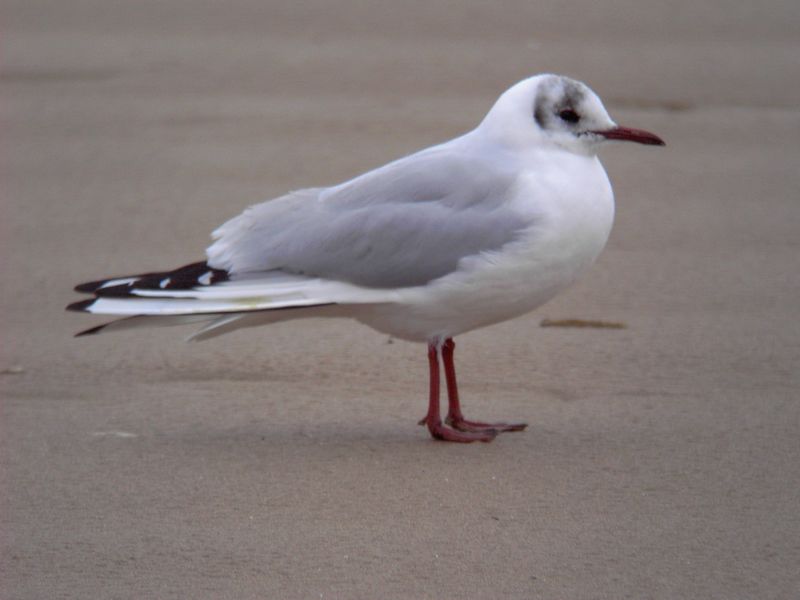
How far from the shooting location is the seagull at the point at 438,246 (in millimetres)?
3818

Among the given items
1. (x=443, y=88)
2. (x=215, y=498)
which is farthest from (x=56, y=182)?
(x=215, y=498)

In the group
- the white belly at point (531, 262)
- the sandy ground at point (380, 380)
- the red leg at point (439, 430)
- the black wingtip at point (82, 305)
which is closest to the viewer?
the sandy ground at point (380, 380)

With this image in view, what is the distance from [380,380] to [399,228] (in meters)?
0.83

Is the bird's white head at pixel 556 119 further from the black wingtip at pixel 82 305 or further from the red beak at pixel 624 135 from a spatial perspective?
the black wingtip at pixel 82 305

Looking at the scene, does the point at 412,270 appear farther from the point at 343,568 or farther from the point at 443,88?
the point at 443,88

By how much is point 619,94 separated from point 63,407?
497 centimetres

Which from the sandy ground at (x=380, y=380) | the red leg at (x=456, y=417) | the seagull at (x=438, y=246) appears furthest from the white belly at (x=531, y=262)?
the sandy ground at (x=380, y=380)

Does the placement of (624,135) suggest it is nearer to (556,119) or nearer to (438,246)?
(556,119)

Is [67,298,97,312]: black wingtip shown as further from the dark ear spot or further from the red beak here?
the red beak

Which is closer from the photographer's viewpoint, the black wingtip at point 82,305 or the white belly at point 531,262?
the white belly at point 531,262

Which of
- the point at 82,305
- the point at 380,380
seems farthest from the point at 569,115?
the point at 82,305

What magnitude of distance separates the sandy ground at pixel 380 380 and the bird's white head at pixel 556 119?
0.80 metres

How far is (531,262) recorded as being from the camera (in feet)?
12.5

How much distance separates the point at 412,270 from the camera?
3.90m
